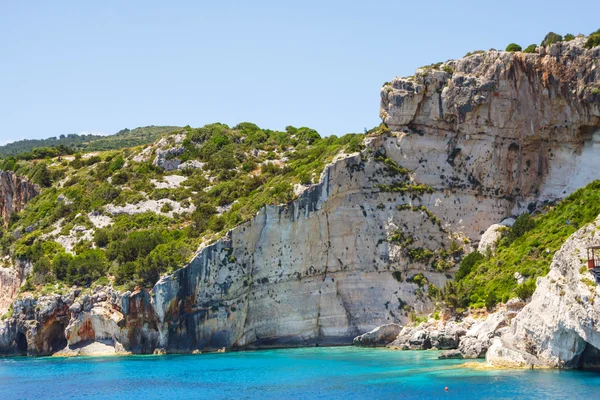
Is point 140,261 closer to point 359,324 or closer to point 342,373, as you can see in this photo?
point 359,324

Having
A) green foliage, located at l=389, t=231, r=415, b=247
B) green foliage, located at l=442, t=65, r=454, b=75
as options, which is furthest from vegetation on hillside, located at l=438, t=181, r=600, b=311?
green foliage, located at l=442, t=65, r=454, b=75

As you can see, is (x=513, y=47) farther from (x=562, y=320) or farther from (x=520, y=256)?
(x=562, y=320)

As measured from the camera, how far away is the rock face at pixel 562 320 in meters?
35.4

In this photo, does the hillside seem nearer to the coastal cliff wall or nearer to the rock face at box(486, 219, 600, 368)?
the coastal cliff wall

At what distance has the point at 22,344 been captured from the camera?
6481 centimetres

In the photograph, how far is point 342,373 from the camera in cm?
4325

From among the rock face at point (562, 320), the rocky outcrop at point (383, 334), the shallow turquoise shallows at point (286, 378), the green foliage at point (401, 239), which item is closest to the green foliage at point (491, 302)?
the shallow turquoise shallows at point (286, 378)

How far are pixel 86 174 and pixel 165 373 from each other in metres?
43.3

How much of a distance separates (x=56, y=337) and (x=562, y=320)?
39716mm

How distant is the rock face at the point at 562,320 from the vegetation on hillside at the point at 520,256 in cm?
604

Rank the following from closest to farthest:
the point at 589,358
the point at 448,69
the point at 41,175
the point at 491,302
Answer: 1. the point at 589,358
2. the point at 491,302
3. the point at 448,69
4. the point at 41,175

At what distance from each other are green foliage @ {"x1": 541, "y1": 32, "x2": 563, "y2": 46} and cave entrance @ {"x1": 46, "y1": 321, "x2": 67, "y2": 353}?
129 ft

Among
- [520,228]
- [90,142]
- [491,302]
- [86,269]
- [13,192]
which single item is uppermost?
[90,142]

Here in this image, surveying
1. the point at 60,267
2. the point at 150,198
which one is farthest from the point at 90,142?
the point at 60,267
